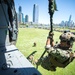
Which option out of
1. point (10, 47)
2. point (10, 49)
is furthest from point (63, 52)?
point (10, 47)

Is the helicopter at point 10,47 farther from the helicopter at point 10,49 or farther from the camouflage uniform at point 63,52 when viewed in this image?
the camouflage uniform at point 63,52

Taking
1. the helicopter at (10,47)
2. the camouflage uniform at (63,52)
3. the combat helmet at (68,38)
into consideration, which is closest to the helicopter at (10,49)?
the helicopter at (10,47)

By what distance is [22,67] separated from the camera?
146 inches

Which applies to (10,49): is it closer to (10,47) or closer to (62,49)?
(10,47)

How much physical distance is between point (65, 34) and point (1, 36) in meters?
3.77

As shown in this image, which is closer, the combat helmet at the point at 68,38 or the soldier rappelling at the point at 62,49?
the soldier rappelling at the point at 62,49

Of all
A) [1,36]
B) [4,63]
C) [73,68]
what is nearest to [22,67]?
[4,63]

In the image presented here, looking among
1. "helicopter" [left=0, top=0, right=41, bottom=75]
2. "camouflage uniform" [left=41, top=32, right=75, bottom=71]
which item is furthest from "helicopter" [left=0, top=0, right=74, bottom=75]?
"camouflage uniform" [left=41, top=32, right=75, bottom=71]

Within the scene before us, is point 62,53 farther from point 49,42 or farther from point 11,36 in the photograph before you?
point 11,36

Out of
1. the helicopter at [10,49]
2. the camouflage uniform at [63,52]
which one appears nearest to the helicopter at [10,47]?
the helicopter at [10,49]

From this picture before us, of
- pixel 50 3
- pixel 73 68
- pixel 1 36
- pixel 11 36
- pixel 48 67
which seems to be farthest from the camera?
pixel 73 68

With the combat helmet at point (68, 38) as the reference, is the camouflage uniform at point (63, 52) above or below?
below

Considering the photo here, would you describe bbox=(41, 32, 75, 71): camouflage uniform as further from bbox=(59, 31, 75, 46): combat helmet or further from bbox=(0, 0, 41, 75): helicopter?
bbox=(0, 0, 41, 75): helicopter

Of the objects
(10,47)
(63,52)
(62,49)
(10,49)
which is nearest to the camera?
(63,52)
